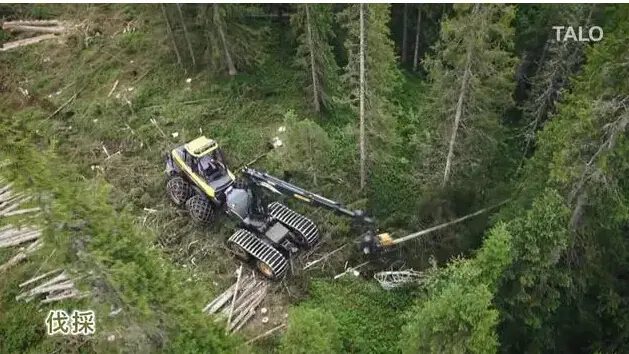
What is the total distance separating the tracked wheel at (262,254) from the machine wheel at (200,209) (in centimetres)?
161

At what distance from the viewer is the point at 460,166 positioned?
804 inches

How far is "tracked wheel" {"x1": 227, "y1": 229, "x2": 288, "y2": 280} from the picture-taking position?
20.7 meters

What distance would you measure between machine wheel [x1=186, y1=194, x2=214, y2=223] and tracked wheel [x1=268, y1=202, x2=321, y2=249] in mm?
2407

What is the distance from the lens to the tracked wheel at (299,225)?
2170cm

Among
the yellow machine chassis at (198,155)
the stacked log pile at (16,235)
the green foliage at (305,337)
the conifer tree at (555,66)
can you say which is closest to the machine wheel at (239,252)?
the yellow machine chassis at (198,155)

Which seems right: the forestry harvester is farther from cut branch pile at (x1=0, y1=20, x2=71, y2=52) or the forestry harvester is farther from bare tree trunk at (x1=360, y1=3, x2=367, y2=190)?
cut branch pile at (x1=0, y1=20, x2=71, y2=52)

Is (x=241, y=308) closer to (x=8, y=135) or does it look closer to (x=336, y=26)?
(x=8, y=135)

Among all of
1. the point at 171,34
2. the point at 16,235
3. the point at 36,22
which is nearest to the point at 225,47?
the point at 171,34

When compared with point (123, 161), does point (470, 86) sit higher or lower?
higher

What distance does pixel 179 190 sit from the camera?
2331cm

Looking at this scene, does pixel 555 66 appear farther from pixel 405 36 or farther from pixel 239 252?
pixel 239 252

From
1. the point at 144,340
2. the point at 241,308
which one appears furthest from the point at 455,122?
the point at 144,340

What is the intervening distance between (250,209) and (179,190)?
138 inches

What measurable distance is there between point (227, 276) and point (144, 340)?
7950 millimetres
